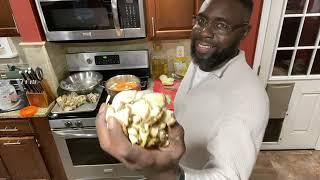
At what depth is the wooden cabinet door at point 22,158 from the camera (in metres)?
2.02

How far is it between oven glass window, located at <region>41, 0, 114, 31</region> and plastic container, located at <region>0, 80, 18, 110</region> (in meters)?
0.59

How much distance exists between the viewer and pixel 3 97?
1937mm

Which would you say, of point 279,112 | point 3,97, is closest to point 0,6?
point 3,97

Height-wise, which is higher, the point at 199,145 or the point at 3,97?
the point at 199,145

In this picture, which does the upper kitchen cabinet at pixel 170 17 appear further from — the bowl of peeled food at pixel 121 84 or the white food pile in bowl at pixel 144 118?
the white food pile in bowl at pixel 144 118

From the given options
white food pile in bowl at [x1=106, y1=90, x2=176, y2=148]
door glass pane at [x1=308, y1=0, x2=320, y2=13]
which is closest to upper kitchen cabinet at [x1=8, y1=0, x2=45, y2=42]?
white food pile in bowl at [x1=106, y1=90, x2=176, y2=148]

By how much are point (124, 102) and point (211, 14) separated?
24.2 inches

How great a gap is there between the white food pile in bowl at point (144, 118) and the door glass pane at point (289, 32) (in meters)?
1.85

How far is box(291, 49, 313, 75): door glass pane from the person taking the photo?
2176mm

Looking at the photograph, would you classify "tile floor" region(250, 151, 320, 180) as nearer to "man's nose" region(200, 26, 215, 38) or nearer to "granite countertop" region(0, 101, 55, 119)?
"man's nose" region(200, 26, 215, 38)

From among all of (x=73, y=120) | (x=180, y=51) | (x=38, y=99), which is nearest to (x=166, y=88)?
(x=180, y=51)

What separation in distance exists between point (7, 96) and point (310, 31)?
253cm

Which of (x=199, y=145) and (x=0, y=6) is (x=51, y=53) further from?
(x=199, y=145)

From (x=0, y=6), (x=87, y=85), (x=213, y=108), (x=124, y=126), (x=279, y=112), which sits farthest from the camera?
(x=279, y=112)
